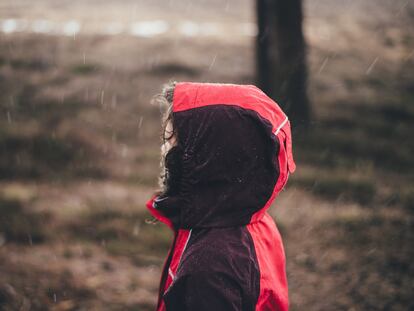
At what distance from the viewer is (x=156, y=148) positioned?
787cm

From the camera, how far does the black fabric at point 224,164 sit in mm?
2012

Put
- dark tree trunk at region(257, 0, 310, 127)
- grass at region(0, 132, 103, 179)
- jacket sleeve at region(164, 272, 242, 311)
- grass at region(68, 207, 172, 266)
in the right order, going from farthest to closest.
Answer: dark tree trunk at region(257, 0, 310, 127) < grass at region(0, 132, 103, 179) < grass at region(68, 207, 172, 266) < jacket sleeve at region(164, 272, 242, 311)

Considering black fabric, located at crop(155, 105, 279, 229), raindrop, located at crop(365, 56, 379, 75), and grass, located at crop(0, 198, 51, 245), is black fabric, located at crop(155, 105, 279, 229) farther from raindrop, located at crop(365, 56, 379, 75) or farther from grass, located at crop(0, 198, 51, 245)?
raindrop, located at crop(365, 56, 379, 75)


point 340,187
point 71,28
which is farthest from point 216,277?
point 71,28

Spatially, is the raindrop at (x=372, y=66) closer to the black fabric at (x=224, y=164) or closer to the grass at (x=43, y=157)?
the grass at (x=43, y=157)

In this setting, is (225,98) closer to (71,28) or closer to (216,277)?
(216,277)

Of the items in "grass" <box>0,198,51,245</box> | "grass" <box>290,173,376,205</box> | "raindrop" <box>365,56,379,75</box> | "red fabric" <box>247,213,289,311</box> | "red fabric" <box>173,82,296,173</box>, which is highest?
"red fabric" <box>173,82,296,173</box>

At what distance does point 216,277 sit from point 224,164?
0.51m

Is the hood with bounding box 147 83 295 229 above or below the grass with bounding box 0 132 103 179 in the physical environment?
above

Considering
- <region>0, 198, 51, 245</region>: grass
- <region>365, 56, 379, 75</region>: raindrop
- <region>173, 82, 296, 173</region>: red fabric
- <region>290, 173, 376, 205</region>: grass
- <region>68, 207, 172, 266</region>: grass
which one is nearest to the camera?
<region>173, 82, 296, 173</region>: red fabric

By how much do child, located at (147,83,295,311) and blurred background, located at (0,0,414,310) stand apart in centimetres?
246

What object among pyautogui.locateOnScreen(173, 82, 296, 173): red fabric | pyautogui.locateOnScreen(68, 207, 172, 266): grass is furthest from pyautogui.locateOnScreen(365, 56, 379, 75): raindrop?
pyautogui.locateOnScreen(173, 82, 296, 173): red fabric

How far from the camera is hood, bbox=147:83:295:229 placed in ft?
6.61

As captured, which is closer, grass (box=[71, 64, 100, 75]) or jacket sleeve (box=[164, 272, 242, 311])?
jacket sleeve (box=[164, 272, 242, 311])
